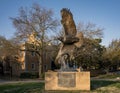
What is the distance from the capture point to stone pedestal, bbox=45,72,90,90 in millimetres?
18156

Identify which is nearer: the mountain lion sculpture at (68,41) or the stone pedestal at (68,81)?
the stone pedestal at (68,81)

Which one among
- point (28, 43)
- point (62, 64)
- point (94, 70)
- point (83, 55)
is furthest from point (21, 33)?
point (62, 64)

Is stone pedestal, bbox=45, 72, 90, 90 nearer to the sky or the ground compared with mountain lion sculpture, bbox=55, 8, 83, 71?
nearer to the ground

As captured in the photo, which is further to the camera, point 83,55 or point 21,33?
point 83,55

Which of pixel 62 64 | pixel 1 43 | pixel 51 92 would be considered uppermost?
pixel 1 43

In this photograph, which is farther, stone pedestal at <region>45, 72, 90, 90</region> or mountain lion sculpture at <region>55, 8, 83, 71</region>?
mountain lion sculpture at <region>55, 8, 83, 71</region>

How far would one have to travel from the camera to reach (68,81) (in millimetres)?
18250

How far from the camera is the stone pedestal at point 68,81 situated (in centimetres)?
1816

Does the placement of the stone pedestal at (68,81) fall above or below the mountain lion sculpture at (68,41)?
below

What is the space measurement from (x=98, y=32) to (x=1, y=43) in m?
18.0

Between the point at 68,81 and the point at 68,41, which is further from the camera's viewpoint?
the point at 68,41

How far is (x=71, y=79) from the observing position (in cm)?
1822

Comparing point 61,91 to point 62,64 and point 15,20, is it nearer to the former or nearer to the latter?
point 62,64

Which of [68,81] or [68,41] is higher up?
[68,41]
